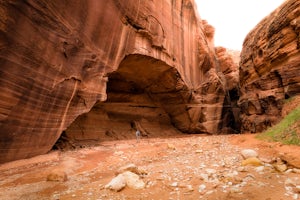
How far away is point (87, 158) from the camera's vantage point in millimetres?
7688

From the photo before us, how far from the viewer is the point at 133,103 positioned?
17.1 m

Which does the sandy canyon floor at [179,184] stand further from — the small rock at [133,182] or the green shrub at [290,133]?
the green shrub at [290,133]

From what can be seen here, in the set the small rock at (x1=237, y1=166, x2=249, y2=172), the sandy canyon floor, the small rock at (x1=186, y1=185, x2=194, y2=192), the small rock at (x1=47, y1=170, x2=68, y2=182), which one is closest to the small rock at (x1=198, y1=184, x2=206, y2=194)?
the sandy canyon floor

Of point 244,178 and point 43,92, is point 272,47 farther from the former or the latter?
point 43,92

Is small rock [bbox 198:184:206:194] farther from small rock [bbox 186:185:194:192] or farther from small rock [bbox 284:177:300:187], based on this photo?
small rock [bbox 284:177:300:187]

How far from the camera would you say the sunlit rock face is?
394 inches

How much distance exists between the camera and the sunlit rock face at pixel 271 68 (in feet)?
32.8

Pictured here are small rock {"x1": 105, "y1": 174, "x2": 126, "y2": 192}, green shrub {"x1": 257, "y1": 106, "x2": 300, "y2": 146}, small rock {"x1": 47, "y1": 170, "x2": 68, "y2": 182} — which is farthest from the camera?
green shrub {"x1": 257, "y1": 106, "x2": 300, "y2": 146}

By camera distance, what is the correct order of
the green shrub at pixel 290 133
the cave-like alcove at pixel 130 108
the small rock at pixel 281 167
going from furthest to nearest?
the cave-like alcove at pixel 130 108 < the green shrub at pixel 290 133 < the small rock at pixel 281 167

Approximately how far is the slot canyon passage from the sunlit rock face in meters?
→ 0.07

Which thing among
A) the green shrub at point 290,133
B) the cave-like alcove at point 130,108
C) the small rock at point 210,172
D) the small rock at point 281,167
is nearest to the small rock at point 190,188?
the small rock at point 210,172

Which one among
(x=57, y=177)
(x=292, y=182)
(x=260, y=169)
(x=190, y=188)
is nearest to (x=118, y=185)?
(x=190, y=188)

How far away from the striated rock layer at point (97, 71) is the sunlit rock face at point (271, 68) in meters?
4.76

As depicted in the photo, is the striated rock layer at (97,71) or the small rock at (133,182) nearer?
the small rock at (133,182)
